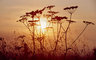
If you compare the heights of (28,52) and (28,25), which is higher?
(28,25)

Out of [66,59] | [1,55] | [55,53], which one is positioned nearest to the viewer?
[1,55]

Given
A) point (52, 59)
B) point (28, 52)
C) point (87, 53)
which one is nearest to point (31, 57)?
point (28, 52)

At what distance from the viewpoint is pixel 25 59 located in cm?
533

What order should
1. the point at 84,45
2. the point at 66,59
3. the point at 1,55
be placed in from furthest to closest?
the point at 84,45
the point at 66,59
the point at 1,55

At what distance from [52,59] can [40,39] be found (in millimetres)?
831

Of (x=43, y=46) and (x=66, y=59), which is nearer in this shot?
(x=66, y=59)

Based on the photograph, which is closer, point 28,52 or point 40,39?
point 28,52

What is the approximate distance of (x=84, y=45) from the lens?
21.6 ft

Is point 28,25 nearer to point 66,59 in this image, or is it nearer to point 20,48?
point 20,48

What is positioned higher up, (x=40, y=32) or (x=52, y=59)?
(x=40, y=32)

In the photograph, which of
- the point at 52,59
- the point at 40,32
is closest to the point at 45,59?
the point at 52,59

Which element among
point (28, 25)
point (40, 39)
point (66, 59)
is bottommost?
point (66, 59)

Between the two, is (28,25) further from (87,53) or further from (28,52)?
(87,53)

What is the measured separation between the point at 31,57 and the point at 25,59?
41cm
